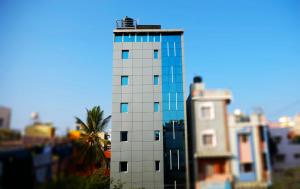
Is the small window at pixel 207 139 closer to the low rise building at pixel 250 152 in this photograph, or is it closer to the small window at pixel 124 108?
the low rise building at pixel 250 152

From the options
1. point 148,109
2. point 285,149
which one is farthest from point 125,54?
point 285,149

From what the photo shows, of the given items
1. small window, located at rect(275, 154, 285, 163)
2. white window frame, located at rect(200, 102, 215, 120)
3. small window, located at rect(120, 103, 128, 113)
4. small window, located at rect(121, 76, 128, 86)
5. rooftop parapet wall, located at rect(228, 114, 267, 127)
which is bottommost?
small window, located at rect(275, 154, 285, 163)

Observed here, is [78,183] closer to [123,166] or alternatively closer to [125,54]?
[123,166]

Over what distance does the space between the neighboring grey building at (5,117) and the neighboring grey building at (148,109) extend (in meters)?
13.9

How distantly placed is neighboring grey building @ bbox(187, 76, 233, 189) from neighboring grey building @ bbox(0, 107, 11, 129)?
38.3ft

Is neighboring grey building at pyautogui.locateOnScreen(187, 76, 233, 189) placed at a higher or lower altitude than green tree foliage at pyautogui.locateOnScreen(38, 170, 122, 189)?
higher

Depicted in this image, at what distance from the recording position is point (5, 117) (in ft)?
49.8

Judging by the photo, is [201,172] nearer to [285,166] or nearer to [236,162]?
[236,162]

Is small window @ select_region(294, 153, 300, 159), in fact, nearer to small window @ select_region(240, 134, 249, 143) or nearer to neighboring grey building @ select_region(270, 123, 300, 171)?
neighboring grey building @ select_region(270, 123, 300, 171)

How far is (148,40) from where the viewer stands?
3153 cm

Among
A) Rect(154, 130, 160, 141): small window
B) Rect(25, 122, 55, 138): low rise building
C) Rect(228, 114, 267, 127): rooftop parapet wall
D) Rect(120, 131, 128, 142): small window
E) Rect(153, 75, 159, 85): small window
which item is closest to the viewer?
Rect(25, 122, 55, 138): low rise building

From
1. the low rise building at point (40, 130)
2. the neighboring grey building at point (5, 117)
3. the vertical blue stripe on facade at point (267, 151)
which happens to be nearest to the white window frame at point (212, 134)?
the vertical blue stripe on facade at point (267, 151)

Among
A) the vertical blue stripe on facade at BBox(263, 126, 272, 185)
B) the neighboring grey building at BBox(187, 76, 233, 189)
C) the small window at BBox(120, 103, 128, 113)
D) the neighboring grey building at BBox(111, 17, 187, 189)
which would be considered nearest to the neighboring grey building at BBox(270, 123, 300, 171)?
the vertical blue stripe on facade at BBox(263, 126, 272, 185)

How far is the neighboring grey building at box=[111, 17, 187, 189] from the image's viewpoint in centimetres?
2756
